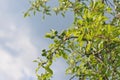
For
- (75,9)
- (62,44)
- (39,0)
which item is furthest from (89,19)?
(39,0)

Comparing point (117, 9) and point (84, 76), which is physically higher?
point (117, 9)

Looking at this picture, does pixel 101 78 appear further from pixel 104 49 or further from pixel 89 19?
pixel 89 19

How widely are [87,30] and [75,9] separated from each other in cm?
552

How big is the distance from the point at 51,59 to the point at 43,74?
0.37m

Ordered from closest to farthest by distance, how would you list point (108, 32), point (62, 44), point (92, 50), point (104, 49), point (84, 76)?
point (108, 32) → point (62, 44) → point (104, 49) → point (92, 50) → point (84, 76)

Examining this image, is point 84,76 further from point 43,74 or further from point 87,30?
point 87,30

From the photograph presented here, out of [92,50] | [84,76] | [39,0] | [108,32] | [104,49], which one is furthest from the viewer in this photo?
[39,0]

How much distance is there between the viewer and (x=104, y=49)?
629 centimetres

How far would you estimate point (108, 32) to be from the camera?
546cm

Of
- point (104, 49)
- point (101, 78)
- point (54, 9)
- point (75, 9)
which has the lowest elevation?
point (101, 78)

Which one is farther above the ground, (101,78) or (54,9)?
(54,9)

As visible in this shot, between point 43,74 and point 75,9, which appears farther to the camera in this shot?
point 75,9

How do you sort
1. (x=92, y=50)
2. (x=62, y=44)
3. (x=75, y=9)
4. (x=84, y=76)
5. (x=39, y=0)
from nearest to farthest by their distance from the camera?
(x=62, y=44), (x=92, y=50), (x=84, y=76), (x=75, y=9), (x=39, y=0)

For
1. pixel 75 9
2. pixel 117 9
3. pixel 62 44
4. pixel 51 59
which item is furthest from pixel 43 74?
pixel 117 9
